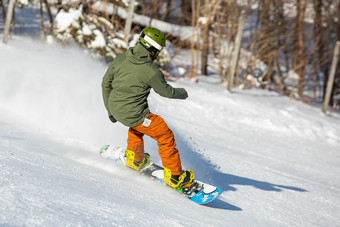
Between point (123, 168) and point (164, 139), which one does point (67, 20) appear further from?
point (164, 139)

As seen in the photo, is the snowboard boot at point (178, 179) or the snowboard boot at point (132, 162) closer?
the snowboard boot at point (178, 179)

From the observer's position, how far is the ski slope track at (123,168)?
8.32ft

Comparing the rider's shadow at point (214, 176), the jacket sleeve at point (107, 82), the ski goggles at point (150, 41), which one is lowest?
the rider's shadow at point (214, 176)

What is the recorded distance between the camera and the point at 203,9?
1397 cm

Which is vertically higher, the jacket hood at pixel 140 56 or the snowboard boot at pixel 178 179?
the jacket hood at pixel 140 56

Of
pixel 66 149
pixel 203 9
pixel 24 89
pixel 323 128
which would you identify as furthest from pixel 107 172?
pixel 203 9

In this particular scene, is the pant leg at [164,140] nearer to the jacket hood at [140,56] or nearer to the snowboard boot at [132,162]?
the snowboard boot at [132,162]

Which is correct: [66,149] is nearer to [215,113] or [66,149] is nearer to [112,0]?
[215,113]

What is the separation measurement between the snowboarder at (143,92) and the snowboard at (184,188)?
86 mm

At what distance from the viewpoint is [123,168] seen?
408 cm

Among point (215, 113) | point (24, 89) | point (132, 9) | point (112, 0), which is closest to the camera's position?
point (24, 89)

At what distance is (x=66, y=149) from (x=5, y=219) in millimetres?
2260

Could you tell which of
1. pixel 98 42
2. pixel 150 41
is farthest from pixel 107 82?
pixel 98 42

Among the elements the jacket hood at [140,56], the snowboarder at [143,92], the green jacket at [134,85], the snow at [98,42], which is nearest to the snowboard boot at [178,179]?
the snowboarder at [143,92]
